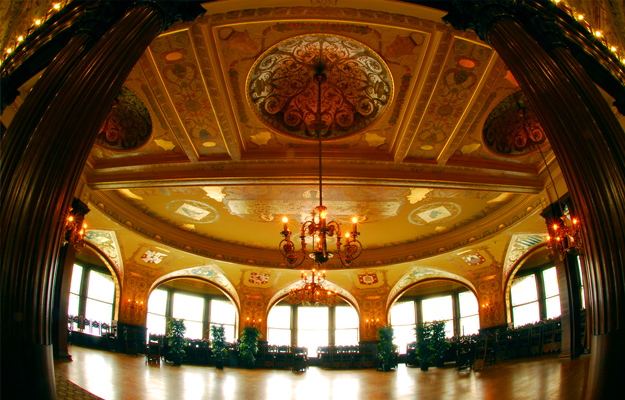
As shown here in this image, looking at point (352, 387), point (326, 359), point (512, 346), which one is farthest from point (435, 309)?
point (352, 387)

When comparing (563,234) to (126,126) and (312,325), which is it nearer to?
(126,126)

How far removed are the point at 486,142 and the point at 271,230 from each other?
26.0ft

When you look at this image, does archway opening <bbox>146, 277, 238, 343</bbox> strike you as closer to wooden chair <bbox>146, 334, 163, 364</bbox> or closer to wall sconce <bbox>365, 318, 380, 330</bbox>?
wooden chair <bbox>146, 334, 163, 364</bbox>

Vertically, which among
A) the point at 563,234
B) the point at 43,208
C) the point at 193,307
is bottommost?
the point at 193,307

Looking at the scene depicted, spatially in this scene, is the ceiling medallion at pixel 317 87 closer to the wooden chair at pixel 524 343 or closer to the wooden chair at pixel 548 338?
the wooden chair at pixel 548 338

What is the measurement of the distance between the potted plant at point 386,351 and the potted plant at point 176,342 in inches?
275

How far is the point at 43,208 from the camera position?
10.2ft

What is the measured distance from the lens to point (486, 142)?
9422 mm

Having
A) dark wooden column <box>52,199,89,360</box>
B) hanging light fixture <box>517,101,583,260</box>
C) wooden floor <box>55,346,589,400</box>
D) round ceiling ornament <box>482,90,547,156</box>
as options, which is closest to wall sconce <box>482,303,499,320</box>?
wooden floor <box>55,346,589,400</box>

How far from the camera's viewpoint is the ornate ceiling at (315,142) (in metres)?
6.91

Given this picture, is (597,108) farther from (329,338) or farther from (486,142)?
(329,338)

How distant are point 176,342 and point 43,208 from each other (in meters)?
12.3

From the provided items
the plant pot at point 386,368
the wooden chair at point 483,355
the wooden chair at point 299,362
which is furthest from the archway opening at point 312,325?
the wooden chair at point 483,355

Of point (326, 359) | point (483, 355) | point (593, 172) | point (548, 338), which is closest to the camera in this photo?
point (593, 172)
